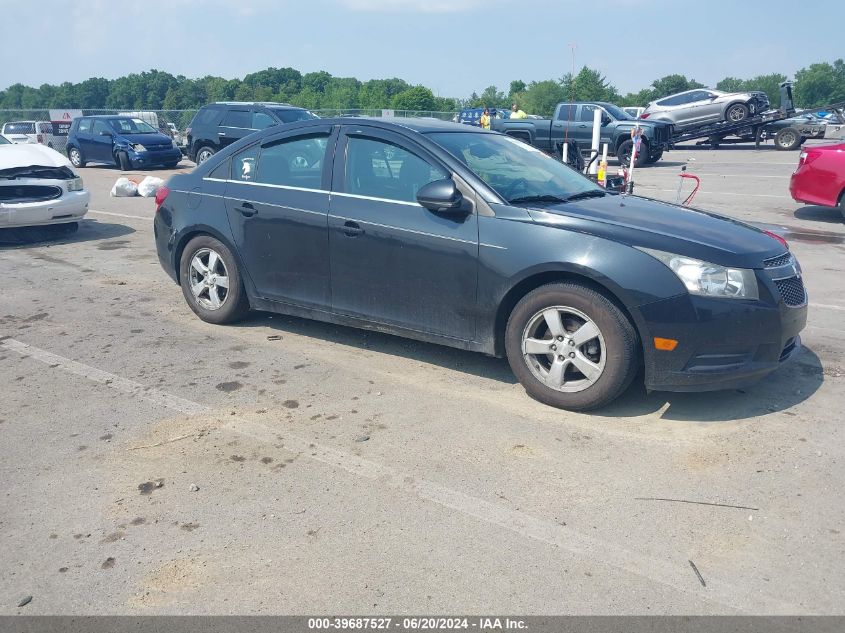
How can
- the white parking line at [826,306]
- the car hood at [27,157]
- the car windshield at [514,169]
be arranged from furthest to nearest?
1. the car hood at [27,157]
2. the white parking line at [826,306]
3. the car windshield at [514,169]

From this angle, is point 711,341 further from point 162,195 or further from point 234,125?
point 234,125

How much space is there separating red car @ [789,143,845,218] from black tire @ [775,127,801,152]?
1657cm

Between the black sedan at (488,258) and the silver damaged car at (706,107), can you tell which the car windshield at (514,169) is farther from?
the silver damaged car at (706,107)

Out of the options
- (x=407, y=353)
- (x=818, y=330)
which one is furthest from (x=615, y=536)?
(x=818, y=330)

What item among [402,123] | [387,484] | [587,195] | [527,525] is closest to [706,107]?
[587,195]

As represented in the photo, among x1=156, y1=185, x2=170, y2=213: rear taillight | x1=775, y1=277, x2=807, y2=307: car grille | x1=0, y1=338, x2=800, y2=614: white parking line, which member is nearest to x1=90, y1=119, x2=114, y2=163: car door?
x1=156, y1=185, x2=170, y2=213: rear taillight

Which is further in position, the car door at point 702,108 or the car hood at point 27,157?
the car door at point 702,108

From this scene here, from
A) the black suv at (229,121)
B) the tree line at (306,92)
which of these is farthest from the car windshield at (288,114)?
the tree line at (306,92)

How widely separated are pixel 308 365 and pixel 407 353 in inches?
29.1

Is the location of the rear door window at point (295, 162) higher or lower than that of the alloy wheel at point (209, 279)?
higher

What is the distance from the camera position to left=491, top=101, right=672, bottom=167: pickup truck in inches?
865

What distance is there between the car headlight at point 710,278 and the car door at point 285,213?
7.83ft

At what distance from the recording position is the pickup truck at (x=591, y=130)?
72.1ft

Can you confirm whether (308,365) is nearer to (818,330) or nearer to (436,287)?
(436,287)
